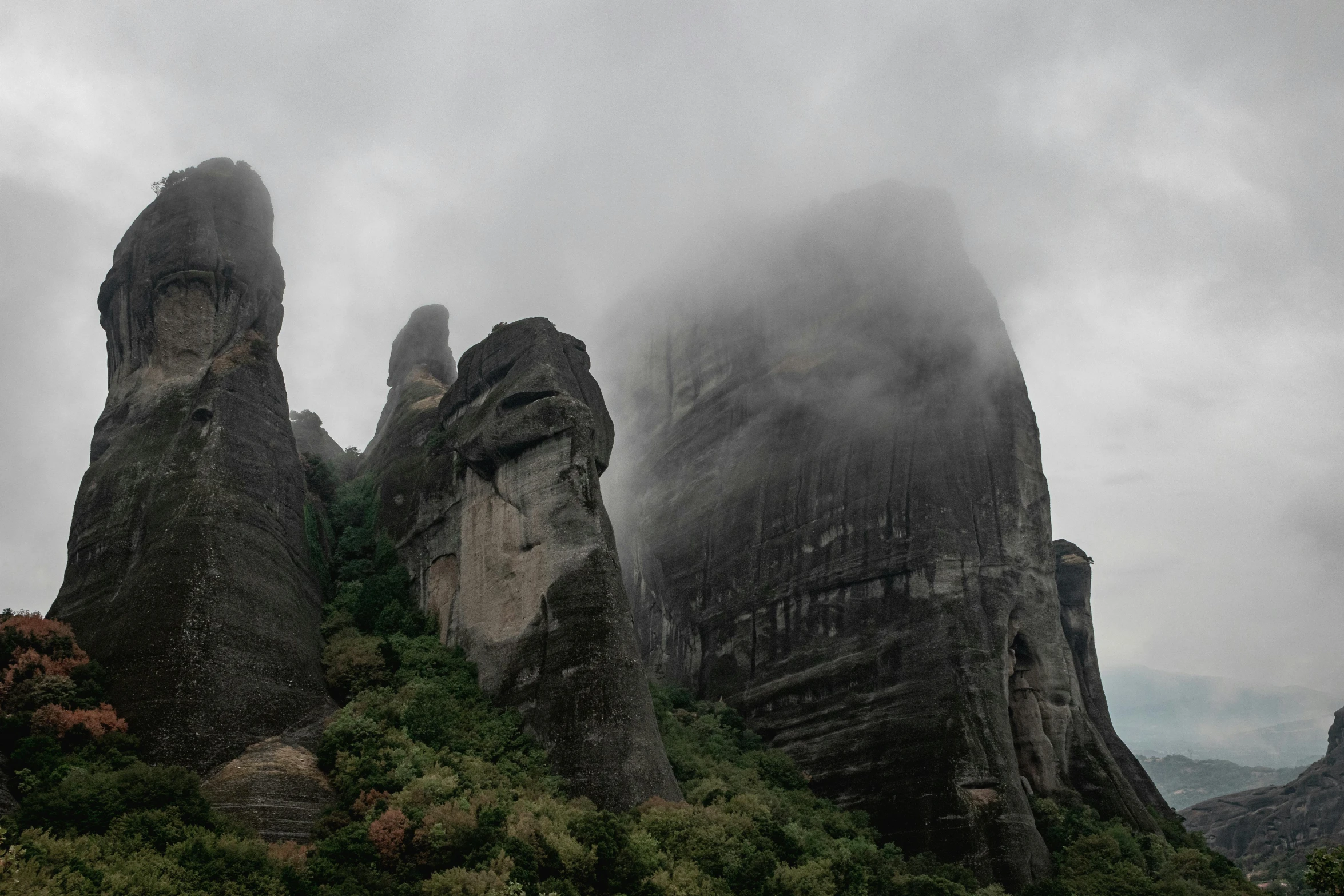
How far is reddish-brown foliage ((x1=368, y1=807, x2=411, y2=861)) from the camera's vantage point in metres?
26.0

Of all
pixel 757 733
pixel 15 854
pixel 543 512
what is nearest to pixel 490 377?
pixel 543 512

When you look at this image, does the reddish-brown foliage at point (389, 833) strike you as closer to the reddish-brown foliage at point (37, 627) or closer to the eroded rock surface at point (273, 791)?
the eroded rock surface at point (273, 791)

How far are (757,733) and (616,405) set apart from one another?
31.2 meters

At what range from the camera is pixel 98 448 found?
3944 centimetres

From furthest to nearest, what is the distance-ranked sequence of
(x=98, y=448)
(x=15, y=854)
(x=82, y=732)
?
(x=98, y=448)
(x=82, y=732)
(x=15, y=854)

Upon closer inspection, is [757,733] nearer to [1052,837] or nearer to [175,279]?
[1052,837]

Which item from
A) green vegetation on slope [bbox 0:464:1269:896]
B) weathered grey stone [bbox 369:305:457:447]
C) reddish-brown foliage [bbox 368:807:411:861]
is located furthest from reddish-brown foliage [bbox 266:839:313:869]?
weathered grey stone [bbox 369:305:457:447]

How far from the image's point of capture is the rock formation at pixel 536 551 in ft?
105

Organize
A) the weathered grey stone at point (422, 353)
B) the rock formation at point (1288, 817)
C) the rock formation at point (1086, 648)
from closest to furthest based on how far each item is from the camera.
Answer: the rock formation at point (1086, 648)
the weathered grey stone at point (422, 353)
the rock formation at point (1288, 817)

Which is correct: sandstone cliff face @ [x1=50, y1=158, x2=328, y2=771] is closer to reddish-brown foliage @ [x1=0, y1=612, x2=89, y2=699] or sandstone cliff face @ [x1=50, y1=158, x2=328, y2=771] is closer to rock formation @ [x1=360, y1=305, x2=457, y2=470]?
reddish-brown foliage @ [x1=0, y1=612, x2=89, y2=699]

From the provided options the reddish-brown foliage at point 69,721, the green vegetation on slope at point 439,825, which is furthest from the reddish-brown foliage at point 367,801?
the reddish-brown foliage at point 69,721

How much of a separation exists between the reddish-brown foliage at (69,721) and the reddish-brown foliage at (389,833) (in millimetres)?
7553

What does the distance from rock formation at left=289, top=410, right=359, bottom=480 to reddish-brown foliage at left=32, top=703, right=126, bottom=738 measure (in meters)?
29.9

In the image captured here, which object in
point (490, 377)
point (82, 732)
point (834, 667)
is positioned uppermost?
point (490, 377)
